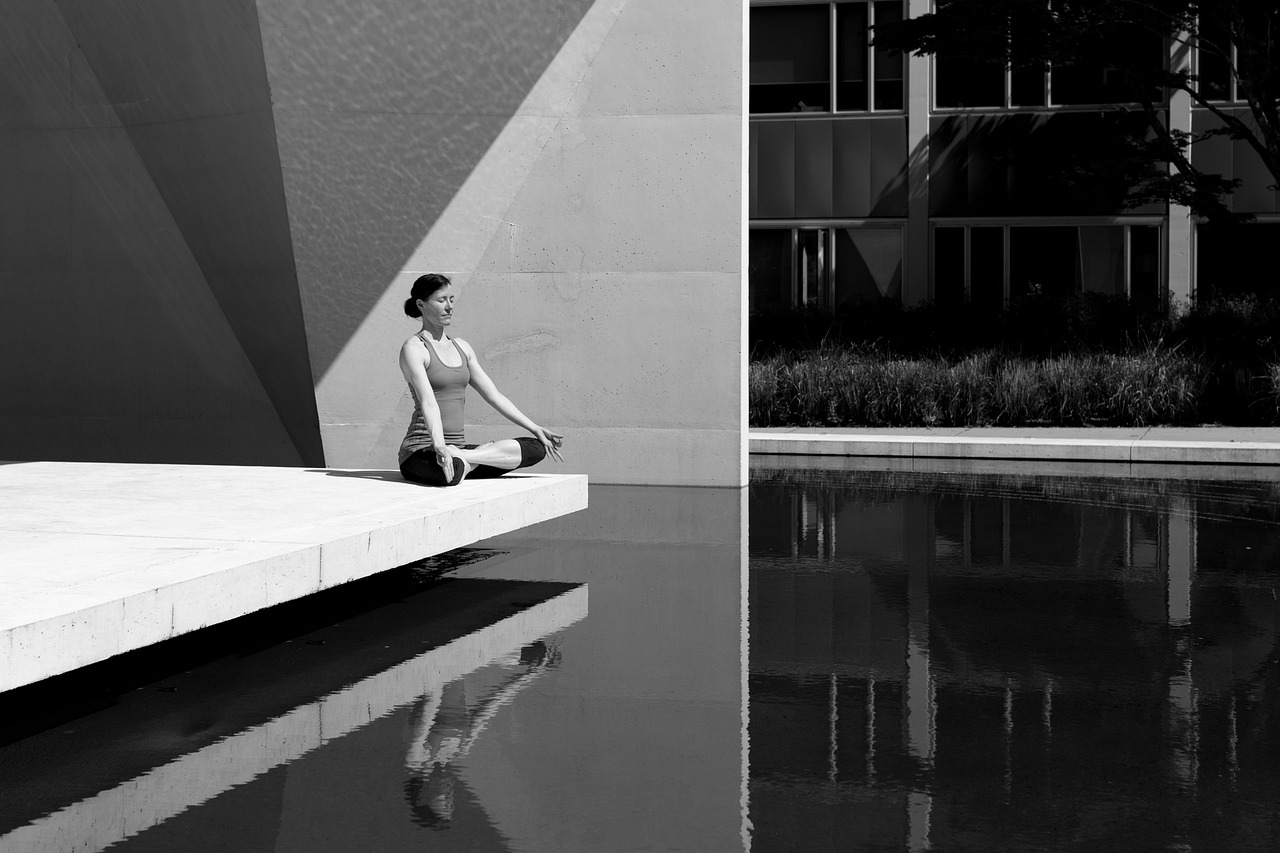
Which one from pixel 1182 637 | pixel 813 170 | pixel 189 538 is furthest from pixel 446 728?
pixel 813 170

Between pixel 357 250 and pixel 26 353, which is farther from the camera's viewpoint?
pixel 26 353

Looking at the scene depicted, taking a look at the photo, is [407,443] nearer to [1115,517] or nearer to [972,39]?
[1115,517]

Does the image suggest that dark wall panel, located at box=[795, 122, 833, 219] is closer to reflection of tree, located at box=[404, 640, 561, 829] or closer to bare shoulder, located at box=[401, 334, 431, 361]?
bare shoulder, located at box=[401, 334, 431, 361]

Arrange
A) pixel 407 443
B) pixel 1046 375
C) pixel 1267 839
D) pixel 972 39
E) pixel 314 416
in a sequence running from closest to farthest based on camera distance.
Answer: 1. pixel 1267 839
2. pixel 407 443
3. pixel 314 416
4. pixel 1046 375
5. pixel 972 39

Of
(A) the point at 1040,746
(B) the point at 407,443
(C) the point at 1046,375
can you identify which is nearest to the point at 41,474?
(B) the point at 407,443

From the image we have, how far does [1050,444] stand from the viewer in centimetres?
1527

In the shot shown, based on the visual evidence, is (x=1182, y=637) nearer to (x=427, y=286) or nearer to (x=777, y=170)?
(x=427, y=286)

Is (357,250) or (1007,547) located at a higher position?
(357,250)

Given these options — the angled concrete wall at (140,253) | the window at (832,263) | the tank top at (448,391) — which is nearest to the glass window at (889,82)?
the window at (832,263)

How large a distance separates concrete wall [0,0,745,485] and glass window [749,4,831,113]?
58.3 feet

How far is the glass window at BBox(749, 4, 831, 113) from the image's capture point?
96.5ft

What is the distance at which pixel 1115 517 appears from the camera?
1059 cm

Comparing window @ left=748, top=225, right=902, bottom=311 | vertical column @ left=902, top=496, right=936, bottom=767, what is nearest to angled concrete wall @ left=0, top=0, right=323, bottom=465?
vertical column @ left=902, top=496, right=936, bottom=767

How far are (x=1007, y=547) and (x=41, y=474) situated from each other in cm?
594
